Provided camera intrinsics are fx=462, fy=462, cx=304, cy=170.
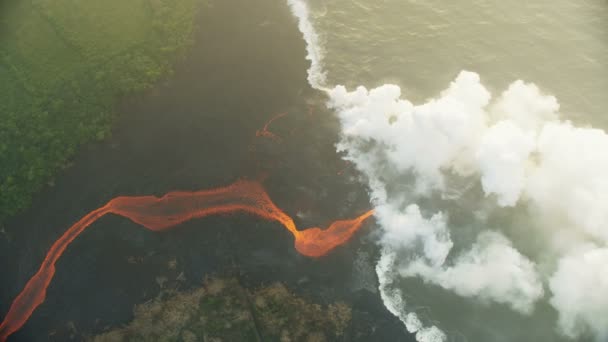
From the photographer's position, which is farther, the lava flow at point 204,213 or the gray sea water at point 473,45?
the gray sea water at point 473,45

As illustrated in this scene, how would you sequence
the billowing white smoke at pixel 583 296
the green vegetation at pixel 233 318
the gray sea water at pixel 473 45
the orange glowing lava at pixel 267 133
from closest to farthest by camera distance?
the green vegetation at pixel 233 318 → the billowing white smoke at pixel 583 296 → the orange glowing lava at pixel 267 133 → the gray sea water at pixel 473 45

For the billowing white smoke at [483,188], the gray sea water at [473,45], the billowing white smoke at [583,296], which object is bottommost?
the billowing white smoke at [583,296]

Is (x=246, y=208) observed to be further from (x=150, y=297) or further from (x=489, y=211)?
(x=489, y=211)

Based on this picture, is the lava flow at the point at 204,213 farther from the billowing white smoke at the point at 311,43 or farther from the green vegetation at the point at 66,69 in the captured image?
the billowing white smoke at the point at 311,43

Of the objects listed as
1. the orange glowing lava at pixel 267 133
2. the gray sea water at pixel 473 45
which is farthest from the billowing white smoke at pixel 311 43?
the orange glowing lava at pixel 267 133

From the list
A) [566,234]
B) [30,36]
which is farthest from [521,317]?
[30,36]

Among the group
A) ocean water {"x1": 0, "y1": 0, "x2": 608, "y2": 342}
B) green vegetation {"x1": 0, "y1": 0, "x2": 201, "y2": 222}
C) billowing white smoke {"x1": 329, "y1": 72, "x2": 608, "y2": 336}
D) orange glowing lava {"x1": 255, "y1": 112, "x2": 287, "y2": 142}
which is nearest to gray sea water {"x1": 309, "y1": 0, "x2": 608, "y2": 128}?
ocean water {"x1": 0, "y1": 0, "x2": 608, "y2": 342}

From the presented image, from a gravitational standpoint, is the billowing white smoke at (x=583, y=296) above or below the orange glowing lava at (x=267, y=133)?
below

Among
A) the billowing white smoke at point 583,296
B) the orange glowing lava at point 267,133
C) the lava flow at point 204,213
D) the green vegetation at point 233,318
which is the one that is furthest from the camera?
the orange glowing lava at point 267,133
